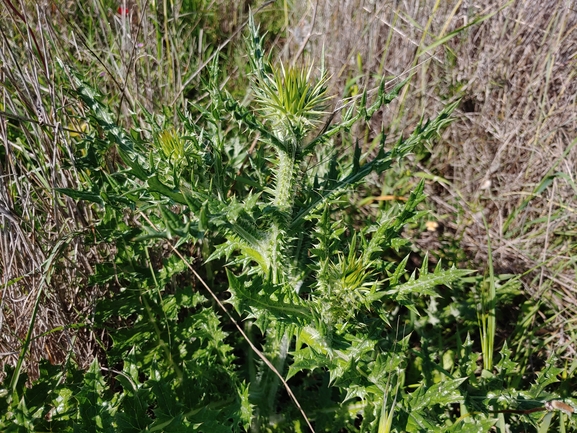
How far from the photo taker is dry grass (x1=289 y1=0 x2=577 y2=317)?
2.72m

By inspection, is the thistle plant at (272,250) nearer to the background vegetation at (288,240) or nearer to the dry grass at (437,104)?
the background vegetation at (288,240)

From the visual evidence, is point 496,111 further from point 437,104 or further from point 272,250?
point 272,250

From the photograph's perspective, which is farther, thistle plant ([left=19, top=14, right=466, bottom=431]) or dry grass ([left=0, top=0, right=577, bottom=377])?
dry grass ([left=0, top=0, right=577, bottom=377])

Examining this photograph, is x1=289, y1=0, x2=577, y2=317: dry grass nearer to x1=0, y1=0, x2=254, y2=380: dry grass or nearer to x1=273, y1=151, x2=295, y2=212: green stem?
x1=273, y1=151, x2=295, y2=212: green stem

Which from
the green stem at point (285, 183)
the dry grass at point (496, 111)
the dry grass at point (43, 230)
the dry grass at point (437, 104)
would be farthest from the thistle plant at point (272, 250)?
the dry grass at point (496, 111)

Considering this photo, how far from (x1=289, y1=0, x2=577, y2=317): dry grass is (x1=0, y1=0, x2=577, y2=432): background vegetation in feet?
0.06

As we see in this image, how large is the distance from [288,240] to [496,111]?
2098 millimetres

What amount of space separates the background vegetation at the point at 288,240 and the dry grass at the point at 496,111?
19 millimetres

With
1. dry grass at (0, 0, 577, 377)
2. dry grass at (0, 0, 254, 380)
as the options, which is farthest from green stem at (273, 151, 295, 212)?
dry grass at (0, 0, 577, 377)

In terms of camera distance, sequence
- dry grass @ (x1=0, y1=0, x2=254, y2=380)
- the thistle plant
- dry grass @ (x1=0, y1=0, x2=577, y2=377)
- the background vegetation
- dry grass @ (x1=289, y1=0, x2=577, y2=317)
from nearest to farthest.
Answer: the thistle plant → the background vegetation → dry grass @ (x1=0, y1=0, x2=254, y2=380) → dry grass @ (x1=0, y1=0, x2=577, y2=377) → dry grass @ (x1=289, y1=0, x2=577, y2=317)

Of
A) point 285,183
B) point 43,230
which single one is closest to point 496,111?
point 285,183

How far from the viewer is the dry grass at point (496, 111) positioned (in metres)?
2.72

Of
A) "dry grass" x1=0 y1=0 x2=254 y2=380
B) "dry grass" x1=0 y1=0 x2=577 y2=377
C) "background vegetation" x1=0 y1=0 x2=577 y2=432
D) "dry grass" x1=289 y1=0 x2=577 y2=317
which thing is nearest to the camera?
"background vegetation" x1=0 y1=0 x2=577 y2=432

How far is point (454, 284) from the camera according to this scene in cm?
257
